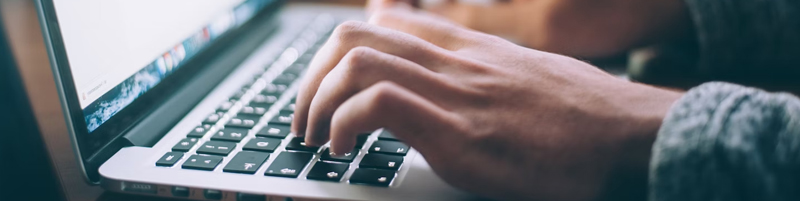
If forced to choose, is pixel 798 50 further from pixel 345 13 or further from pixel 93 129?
pixel 93 129

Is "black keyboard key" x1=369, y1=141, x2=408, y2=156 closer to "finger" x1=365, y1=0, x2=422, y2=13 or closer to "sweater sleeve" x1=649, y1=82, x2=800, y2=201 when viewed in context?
"sweater sleeve" x1=649, y1=82, x2=800, y2=201

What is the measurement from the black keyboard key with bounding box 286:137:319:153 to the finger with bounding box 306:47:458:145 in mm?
57

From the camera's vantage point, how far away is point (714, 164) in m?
0.32

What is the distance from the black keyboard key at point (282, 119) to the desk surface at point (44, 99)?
0.12 m

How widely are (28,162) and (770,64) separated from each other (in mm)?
733

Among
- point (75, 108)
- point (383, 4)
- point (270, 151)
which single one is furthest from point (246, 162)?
point (383, 4)

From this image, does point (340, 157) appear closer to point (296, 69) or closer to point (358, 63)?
point (358, 63)

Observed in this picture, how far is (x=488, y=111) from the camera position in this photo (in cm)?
37

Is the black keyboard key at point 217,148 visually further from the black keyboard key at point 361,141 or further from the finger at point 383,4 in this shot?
the finger at point 383,4

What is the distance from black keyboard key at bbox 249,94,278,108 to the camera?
0.54m

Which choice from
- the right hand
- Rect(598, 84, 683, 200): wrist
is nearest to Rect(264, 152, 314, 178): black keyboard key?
Rect(598, 84, 683, 200): wrist

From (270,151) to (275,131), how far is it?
0.11 ft

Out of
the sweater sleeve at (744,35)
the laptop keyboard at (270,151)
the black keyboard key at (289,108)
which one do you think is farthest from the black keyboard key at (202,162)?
the sweater sleeve at (744,35)

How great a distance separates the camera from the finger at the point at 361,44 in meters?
0.42
